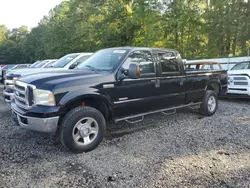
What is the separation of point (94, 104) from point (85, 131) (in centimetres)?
59

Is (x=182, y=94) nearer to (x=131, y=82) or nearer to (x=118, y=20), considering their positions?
(x=131, y=82)

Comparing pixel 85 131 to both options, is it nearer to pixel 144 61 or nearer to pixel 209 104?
pixel 144 61

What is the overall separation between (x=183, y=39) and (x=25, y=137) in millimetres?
17670

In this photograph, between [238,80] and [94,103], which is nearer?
[94,103]

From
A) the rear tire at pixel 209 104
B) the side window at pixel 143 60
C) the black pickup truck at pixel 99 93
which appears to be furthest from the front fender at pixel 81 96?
→ the rear tire at pixel 209 104

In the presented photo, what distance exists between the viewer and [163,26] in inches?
779

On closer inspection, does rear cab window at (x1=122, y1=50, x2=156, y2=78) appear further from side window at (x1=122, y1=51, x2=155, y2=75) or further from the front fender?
the front fender

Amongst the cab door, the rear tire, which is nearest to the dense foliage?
the rear tire

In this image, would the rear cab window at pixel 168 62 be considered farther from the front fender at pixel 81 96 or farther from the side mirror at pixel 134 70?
the front fender at pixel 81 96

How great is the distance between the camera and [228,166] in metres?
3.81

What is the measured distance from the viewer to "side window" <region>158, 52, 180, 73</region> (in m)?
Result: 5.64

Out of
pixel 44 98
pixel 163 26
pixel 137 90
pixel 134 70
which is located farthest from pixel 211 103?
pixel 163 26

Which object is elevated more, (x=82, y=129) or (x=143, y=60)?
(x=143, y=60)

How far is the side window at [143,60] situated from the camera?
5.06m
